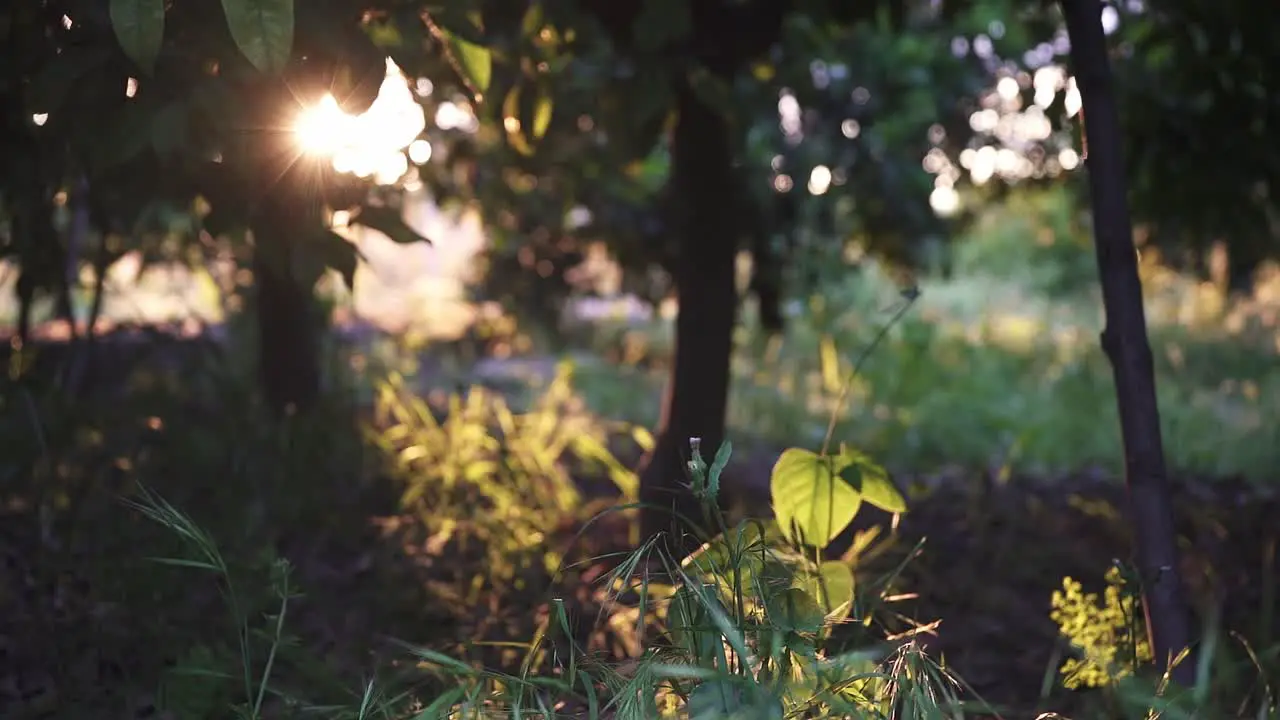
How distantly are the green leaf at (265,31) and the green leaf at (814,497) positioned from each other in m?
1.00

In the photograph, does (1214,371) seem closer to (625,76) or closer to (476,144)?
(476,144)

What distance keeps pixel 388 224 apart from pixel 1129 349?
1.30 m

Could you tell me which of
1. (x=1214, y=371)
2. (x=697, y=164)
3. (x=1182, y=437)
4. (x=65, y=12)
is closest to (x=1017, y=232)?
(x=1214, y=371)

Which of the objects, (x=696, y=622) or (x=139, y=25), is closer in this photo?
(x=139, y=25)

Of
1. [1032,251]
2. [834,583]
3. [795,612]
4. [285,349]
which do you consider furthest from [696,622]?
[1032,251]

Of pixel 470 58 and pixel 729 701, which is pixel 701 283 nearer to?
pixel 470 58

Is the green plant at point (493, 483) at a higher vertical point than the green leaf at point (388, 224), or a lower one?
lower

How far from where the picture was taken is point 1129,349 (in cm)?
200

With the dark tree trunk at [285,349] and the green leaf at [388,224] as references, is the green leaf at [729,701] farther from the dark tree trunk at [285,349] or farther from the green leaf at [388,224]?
the dark tree trunk at [285,349]

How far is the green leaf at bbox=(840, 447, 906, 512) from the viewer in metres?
1.91

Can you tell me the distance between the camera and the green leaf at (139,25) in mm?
1388

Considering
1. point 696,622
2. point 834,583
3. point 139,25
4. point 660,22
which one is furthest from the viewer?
point 660,22

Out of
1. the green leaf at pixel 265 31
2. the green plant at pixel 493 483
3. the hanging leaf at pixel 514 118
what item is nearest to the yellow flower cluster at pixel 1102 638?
the green plant at pixel 493 483

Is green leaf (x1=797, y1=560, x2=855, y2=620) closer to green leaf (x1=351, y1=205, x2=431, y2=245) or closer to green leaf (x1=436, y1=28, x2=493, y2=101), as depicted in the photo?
green leaf (x1=351, y1=205, x2=431, y2=245)
